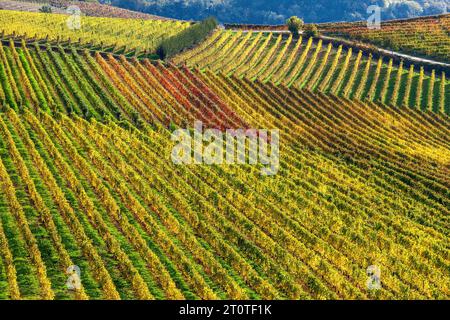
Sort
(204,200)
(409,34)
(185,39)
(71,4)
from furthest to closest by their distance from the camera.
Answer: (71,4)
(409,34)
(185,39)
(204,200)

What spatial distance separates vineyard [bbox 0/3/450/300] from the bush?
3501 millimetres

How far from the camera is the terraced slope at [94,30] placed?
9325 cm

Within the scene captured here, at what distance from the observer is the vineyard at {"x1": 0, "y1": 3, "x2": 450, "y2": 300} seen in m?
31.9

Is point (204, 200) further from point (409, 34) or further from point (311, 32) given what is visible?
point (409, 34)

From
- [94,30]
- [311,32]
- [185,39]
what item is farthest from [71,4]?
[311,32]

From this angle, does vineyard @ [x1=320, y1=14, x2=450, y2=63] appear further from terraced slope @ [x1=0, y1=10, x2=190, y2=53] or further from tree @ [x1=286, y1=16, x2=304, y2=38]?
terraced slope @ [x1=0, y1=10, x2=190, y2=53]

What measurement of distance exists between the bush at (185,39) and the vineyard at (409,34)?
79.9 feet

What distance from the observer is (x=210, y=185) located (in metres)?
45.6

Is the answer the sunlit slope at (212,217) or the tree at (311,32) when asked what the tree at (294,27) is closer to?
the tree at (311,32)

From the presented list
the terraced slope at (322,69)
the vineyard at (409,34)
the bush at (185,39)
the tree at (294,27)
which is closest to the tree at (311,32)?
the tree at (294,27)

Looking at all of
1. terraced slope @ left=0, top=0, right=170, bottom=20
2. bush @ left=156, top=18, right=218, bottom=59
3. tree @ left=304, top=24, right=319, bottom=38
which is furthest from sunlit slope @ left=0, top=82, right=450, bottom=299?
terraced slope @ left=0, top=0, right=170, bottom=20

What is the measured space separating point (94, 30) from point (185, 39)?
727 inches

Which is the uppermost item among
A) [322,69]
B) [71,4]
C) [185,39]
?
[71,4]

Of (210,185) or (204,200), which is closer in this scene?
(204,200)
